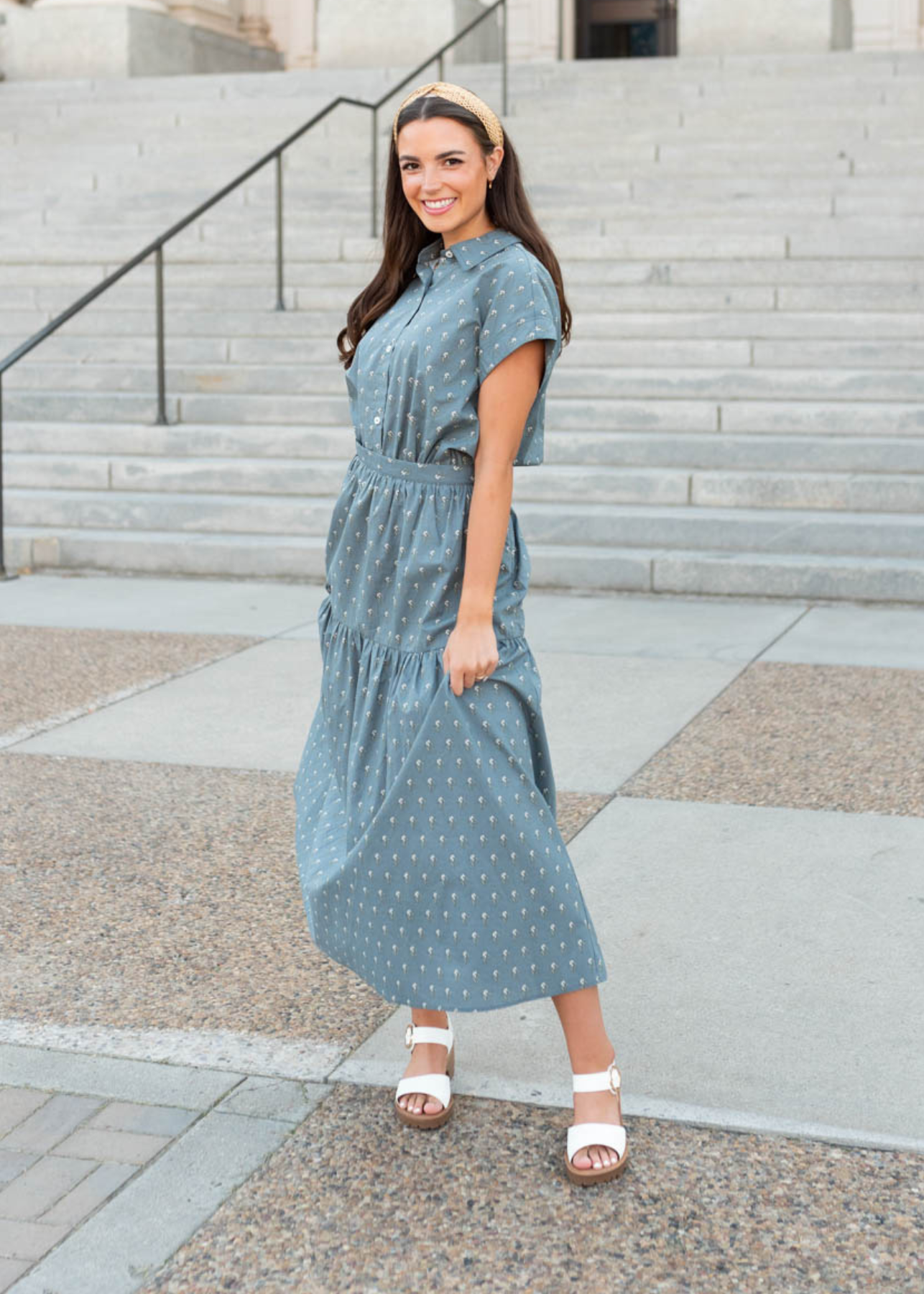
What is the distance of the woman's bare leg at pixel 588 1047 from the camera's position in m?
2.90

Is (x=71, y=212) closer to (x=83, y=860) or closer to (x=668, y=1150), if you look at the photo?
(x=83, y=860)

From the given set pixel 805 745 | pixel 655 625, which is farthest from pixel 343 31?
pixel 805 745

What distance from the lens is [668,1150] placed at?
9.64 ft

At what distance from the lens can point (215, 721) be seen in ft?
19.6

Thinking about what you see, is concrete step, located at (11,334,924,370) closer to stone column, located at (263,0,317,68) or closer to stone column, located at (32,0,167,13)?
stone column, located at (32,0,167,13)

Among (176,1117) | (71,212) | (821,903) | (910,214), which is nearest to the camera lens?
(176,1117)

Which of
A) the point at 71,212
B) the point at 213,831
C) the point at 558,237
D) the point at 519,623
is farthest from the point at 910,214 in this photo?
the point at 519,623

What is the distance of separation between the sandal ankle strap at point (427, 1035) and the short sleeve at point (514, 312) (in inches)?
45.8

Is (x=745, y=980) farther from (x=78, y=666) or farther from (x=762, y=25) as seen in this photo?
(x=762, y=25)

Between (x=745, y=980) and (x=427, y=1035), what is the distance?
87 centimetres

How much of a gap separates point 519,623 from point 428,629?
7.3 inches

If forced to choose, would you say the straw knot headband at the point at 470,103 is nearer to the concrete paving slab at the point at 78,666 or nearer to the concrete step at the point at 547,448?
the concrete paving slab at the point at 78,666

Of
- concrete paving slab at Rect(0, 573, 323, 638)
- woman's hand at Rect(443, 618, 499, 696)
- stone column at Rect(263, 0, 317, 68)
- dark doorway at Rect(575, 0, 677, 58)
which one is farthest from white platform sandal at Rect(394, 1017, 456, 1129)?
dark doorway at Rect(575, 0, 677, 58)

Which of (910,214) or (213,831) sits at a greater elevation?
(910,214)
